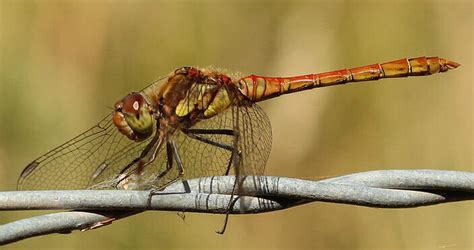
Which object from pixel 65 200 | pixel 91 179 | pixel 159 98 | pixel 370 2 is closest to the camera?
pixel 65 200

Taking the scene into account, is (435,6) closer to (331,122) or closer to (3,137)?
(331,122)

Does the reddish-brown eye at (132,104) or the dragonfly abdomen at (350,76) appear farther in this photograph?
the dragonfly abdomen at (350,76)

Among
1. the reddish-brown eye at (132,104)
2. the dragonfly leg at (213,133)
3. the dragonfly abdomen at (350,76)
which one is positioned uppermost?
the dragonfly abdomen at (350,76)

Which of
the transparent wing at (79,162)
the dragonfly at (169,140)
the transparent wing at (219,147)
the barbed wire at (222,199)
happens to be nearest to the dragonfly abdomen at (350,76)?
the dragonfly at (169,140)

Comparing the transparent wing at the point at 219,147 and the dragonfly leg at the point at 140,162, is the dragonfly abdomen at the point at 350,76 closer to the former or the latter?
the transparent wing at the point at 219,147

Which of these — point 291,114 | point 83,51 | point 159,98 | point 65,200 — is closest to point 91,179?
point 159,98

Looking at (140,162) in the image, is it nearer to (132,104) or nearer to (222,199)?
(132,104)

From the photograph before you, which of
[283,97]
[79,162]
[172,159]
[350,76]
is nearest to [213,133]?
[172,159]

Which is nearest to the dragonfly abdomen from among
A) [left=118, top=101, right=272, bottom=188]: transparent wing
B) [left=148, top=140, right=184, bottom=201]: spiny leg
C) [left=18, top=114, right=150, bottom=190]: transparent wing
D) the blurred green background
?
[left=118, top=101, right=272, bottom=188]: transparent wing
